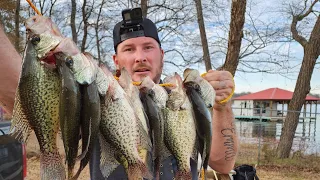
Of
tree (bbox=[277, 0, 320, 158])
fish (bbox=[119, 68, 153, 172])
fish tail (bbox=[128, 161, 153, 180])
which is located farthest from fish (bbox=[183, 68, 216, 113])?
tree (bbox=[277, 0, 320, 158])

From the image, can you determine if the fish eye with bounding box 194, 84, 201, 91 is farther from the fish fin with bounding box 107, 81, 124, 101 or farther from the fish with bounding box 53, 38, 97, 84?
the fish with bounding box 53, 38, 97, 84

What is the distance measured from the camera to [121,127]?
180 centimetres

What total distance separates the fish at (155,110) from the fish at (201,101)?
0.17 metres

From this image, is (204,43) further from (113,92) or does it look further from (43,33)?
(43,33)

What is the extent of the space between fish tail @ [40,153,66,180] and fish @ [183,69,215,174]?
0.83 metres

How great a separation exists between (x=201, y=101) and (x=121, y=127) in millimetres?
535

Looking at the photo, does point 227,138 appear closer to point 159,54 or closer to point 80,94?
point 159,54

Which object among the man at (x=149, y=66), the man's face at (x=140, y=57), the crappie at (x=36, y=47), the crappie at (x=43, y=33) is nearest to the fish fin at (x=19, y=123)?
the crappie at (x=36, y=47)

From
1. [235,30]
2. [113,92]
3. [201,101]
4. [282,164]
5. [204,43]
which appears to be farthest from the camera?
[204,43]

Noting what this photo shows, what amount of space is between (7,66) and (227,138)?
1.67 metres

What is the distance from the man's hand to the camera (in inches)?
91.6

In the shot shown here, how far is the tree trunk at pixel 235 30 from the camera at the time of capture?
8.79 metres

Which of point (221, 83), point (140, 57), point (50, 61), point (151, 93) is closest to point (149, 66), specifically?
point (140, 57)

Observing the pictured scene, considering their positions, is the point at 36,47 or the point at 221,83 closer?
the point at 36,47
